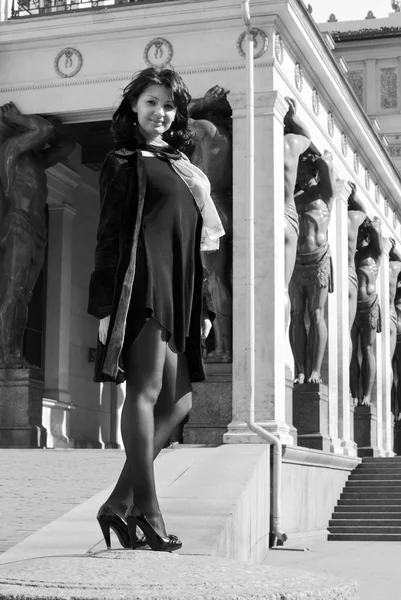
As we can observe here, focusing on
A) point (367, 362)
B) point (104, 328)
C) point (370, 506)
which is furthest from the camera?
point (367, 362)

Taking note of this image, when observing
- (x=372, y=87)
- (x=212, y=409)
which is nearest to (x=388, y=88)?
(x=372, y=87)

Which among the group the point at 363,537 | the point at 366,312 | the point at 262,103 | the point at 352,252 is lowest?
the point at 363,537

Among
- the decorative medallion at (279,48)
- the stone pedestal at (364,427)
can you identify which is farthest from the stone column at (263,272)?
the stone pedestal at (364,427)

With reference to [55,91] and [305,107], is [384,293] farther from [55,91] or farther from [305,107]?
[55,91]

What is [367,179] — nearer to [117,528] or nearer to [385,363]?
[385,363]

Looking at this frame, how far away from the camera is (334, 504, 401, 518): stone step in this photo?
55.8 feet

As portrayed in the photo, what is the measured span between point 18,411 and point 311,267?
5.21m

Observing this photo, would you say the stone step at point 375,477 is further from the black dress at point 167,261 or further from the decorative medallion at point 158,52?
the black dress at point 167,261

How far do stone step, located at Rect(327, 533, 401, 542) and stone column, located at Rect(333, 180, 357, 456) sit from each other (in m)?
4.50

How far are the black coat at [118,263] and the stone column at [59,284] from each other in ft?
51.6

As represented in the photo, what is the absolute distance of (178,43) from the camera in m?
17.1

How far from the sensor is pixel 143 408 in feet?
15.5

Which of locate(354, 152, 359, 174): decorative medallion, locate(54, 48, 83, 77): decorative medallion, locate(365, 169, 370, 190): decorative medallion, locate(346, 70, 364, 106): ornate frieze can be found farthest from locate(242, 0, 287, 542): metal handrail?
locate(346, 70, 364, 106): ornate frieze

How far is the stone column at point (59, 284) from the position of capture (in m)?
20.7
